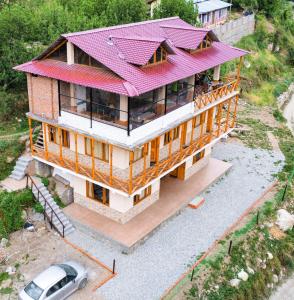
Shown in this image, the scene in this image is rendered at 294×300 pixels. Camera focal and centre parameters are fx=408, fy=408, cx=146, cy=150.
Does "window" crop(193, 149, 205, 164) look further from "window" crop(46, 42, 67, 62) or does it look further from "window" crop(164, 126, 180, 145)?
"window" crop(46, 42, 67, 62)

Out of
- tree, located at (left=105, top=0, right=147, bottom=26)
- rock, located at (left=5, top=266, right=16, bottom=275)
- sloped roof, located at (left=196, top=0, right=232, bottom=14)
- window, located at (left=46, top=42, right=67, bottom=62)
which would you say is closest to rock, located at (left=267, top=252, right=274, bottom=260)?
rock, located at (left=5, top=266, right=16, bottom=275)

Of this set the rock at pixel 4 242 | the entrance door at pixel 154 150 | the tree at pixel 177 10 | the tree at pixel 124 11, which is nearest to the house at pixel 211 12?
the tree at pixel 177 10

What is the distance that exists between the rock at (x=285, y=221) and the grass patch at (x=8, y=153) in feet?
61.9

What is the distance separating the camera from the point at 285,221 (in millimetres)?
28438

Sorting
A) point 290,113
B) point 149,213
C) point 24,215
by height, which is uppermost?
point 24,215

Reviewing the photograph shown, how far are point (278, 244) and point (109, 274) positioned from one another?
38.1ft

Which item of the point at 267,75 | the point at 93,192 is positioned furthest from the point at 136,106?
the point at 267,75

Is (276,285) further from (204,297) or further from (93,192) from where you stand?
(93,192)

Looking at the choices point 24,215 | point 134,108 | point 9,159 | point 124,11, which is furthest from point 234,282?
point 124,11

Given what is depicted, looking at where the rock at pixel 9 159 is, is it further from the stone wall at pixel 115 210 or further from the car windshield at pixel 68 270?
the car windshield at pixel 68 270

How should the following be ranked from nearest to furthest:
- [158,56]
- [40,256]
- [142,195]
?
[40,256], [158,56], [142,195]

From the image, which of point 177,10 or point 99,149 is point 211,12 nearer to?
point 177,10

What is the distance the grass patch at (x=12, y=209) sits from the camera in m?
24.5

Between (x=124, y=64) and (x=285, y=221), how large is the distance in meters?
15.8
